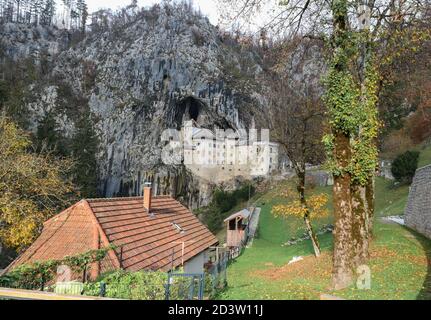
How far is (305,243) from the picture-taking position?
21141mm

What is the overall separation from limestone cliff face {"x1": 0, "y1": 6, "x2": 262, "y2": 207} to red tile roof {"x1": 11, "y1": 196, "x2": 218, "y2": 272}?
3186 centimetres

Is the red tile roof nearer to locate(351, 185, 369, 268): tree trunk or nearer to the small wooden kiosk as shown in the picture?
locate(351, 185, 369, 268): tree trunk

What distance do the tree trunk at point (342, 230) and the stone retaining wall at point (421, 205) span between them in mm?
7920

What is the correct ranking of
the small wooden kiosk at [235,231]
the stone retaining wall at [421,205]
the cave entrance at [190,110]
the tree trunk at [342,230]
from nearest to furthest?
the tree trunk at [342,230] → the stone retaining wall at [421,205] → the small wooden kiosk at [235,231] → the cave entrance at [190,110]

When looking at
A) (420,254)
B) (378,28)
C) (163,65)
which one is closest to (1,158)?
(378,28)

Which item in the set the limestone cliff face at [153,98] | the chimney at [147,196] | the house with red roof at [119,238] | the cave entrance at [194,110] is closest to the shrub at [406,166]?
the limestone cliff face at [153,98]

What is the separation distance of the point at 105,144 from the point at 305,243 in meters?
35.7

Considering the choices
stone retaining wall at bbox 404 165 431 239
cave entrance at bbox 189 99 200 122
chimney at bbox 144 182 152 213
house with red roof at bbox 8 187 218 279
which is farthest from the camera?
cave entrance at bbox 189 99 200 122

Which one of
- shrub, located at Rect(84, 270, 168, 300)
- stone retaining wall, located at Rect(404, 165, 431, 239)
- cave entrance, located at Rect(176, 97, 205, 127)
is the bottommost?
shrub, located at Rect(84, 270, 168, 300)

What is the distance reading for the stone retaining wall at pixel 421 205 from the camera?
1438cm

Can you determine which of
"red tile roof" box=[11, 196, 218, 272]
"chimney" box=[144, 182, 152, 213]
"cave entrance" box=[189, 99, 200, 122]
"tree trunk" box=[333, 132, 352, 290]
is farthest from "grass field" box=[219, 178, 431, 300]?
"cave entrance" box=[189, 99, 200, 122]

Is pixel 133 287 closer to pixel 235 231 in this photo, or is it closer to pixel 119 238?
pixel 119 238

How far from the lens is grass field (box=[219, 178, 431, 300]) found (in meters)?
7.89

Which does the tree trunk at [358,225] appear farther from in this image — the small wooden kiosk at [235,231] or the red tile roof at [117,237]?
the small wooden kiosk at [235,231]
